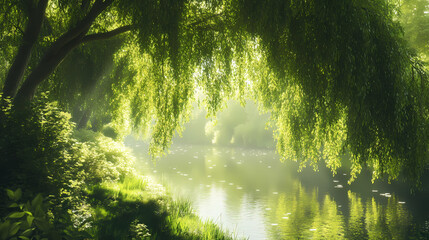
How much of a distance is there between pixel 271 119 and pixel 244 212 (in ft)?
18.1

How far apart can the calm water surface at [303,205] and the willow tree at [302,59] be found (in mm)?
1904

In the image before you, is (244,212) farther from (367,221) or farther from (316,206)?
(367,221)

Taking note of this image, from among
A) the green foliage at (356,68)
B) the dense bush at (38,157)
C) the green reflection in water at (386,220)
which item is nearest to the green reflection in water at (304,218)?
the green reflection in water at (386,220)

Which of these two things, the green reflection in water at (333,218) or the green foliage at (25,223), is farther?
the green reflection in water at (333,218)

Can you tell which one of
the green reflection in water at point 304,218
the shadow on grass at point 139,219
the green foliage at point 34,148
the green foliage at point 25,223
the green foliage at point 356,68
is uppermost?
the green foliage at point 356,68

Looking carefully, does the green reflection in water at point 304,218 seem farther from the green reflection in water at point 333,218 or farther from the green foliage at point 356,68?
the green foliage at point 356,68

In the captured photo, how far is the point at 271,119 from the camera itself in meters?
8.08

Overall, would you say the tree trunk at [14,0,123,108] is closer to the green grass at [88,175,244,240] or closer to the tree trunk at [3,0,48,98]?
the tree trunk at [3,0,48,98]

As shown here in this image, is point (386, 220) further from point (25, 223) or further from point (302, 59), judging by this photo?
point (25, 223)

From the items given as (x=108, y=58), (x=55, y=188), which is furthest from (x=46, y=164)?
(x=108, y=58)

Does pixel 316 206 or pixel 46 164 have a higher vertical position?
pixel 46 164

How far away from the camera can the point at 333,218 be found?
1187cm

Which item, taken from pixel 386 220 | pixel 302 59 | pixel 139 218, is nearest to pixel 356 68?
pixel 302 59

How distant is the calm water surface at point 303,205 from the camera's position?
1036 cm
